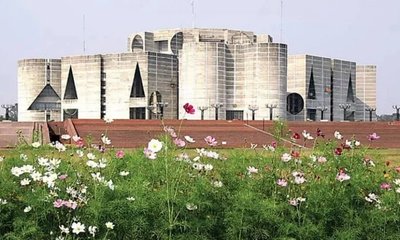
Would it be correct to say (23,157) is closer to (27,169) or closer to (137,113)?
(27,169)

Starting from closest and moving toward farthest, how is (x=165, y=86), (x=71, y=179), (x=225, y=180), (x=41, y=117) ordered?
(x=71, y=179)
(x=225, y=180)
(x=165, y=86)
(x=41, y=117)

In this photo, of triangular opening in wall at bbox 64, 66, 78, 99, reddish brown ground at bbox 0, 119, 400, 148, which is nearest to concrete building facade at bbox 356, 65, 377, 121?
triangular opening in wall at bbox 64, 66, 78, 99

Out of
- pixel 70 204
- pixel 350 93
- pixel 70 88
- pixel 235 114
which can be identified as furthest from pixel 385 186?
pixel 350 93

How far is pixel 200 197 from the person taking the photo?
4605mm

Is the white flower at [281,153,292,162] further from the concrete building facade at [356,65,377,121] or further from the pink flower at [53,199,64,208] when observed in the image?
the concrete building facade at [356,65,377,121]

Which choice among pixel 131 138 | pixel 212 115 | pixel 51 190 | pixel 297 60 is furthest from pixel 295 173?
pixel 297 60

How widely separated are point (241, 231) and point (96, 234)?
106 centimetres

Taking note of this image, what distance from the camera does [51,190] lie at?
4324 mm

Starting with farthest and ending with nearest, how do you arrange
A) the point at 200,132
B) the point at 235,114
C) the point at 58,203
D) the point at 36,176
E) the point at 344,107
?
1. the point at 344,107
2. the point at 235,114
3. the point at 200,132
4. the point at 36,176
5. the point at 58,203

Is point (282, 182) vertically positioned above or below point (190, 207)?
above

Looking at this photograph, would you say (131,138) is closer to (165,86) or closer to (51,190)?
(51,190)

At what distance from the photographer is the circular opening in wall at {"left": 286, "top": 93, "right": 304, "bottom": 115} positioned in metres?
76.2

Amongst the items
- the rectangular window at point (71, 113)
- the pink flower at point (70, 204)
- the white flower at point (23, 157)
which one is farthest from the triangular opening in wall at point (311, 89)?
the pink flower at point (70, 204)

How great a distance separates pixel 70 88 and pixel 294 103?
2817 centimetres
